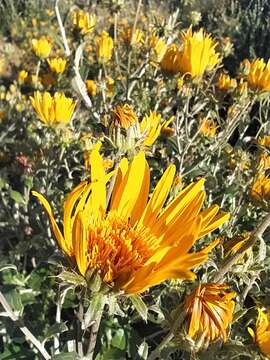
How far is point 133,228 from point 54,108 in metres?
1.01

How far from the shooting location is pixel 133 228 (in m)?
1.06

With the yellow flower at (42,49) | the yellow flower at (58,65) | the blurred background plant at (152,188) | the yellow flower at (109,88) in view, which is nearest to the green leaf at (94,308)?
the blurred background plant at (152,188)

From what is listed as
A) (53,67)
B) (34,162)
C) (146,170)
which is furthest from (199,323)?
(53,67)

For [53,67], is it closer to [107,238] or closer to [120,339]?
[120,339]

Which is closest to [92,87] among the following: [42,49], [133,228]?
[42,49]

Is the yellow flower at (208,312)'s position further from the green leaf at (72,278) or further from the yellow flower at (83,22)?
the yellow flower at (83,22)

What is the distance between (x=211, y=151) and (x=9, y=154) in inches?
68.2

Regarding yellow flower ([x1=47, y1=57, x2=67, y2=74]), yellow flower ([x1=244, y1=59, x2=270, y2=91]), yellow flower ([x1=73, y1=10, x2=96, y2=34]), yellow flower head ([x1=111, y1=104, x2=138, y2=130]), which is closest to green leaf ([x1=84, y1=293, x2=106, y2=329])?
yellow flower head ([x1=111, y1=104, x2=138, y2=130])

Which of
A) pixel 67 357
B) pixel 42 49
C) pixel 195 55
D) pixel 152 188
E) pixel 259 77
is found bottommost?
pixel 152 188

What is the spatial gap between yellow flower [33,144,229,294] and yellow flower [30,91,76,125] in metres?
0.84

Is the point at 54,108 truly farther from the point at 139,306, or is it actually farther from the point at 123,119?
the point at 139,306

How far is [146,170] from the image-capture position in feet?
3.49

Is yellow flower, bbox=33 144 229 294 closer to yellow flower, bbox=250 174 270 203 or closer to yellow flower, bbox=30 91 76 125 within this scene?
yellow flower, bbox=250 174 270 203

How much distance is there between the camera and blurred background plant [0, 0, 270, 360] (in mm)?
1003
